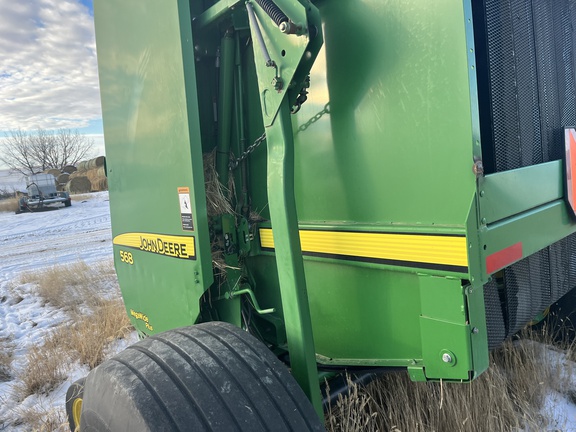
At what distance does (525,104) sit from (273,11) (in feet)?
3.71

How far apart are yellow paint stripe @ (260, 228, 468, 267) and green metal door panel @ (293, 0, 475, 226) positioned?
0.06m

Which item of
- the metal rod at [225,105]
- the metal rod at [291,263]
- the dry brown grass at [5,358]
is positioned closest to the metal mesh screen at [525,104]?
the metal rod at [291,263]

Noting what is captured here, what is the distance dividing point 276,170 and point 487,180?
751mm

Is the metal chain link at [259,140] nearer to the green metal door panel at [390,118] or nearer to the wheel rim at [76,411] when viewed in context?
the green metal door panel at [390,118]

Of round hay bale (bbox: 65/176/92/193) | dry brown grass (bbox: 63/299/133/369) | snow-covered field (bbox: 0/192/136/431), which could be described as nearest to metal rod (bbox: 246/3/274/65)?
snow-covered field (bbox: 0/192/136/431)

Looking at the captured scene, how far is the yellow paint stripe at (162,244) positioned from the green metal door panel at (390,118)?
61cm

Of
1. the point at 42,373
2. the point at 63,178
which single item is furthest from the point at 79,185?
the point at 42,373

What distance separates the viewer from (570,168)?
2.18 meters

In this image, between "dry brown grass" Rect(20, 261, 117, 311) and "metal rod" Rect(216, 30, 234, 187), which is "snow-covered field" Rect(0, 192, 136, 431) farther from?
"metal rod" Rect(216, 30, 234, 187)

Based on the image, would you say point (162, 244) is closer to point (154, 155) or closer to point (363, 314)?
point (154, 155)

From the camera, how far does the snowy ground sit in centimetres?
301

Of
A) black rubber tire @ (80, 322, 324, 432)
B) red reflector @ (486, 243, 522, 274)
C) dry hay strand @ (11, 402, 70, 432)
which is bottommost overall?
dry hay strand @ (11, 402, 70, 432)

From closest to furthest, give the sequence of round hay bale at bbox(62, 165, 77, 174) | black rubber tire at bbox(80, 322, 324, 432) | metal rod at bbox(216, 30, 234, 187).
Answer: black rubber tire at bbox(80, 322, 324, 432), metal rod at bbox(216, 30, 234, 187), round hay bale at bbox(62, 165, 77, 174)

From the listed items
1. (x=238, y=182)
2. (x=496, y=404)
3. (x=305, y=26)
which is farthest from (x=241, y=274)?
(x=496, y=404)
